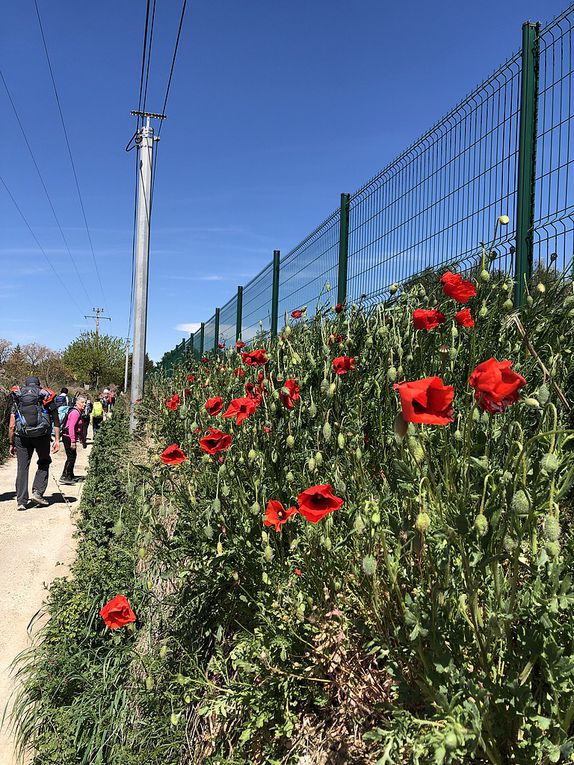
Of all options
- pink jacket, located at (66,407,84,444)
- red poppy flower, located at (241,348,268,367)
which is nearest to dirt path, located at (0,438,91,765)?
pink jacket, located at (66,407,84,444)

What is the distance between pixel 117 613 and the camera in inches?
102

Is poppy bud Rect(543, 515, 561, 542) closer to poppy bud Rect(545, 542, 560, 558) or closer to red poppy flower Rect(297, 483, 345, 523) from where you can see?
poppy bud Rect(545, 542, 560, 558)

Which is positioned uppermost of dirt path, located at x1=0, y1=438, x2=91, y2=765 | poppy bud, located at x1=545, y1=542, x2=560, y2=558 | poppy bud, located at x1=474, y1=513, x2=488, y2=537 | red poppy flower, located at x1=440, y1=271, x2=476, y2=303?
red poppy flower, located at x1=440, y1=271, x2=476, y2=303

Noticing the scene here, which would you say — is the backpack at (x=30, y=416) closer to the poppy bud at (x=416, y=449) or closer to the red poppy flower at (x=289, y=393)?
the red poppy flower at (x=289, y=393)

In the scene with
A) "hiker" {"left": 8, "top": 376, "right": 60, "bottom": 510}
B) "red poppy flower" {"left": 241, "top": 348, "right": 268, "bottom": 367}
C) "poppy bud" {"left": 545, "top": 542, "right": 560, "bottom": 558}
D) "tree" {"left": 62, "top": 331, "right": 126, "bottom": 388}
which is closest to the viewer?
"poppy bud" {"left": 545, "top": 542, "right": 560, "bottom": 558}

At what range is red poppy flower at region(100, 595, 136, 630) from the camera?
2543 mm

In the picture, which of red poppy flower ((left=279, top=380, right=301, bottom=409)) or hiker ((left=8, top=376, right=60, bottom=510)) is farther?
hiker ((left=8, top=376, right=60, bottom=510))

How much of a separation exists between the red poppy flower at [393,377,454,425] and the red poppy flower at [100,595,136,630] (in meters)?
1.79

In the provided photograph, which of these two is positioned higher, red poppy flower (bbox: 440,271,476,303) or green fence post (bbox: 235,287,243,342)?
green fence post (bbox: 235,287,243,342)

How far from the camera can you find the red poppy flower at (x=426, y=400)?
129cm

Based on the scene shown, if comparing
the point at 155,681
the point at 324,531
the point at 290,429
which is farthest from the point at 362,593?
the point at 155,681

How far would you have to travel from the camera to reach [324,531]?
187 centimetres

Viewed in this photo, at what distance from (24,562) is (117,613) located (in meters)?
3.66

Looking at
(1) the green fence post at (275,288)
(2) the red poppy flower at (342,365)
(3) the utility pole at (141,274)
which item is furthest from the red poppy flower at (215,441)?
(3) the utility pole at (141,274)
